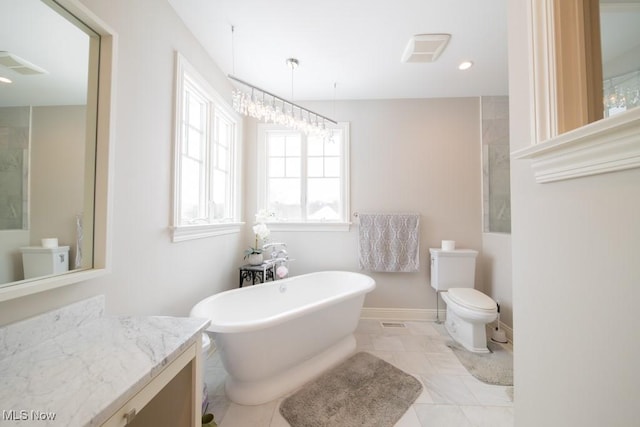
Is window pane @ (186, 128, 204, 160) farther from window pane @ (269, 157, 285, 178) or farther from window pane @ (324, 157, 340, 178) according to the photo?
window pane @ (324, 157, 340, 178)

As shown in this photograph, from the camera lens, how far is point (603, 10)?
27.1 inches

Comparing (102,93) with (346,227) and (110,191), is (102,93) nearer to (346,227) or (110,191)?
(110,191)

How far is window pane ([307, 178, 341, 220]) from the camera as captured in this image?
284cm

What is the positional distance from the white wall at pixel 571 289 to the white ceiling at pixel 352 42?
1.00 metres

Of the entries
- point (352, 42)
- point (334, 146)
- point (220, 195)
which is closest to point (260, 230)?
point (220, 195)

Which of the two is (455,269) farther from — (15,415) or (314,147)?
(15,415)

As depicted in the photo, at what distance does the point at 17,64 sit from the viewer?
30.9 inches

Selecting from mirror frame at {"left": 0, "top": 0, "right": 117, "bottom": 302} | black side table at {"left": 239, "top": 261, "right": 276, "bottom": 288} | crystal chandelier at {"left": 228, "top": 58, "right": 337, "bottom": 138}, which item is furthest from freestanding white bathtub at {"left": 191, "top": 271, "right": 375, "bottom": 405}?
crystal chandelier at {"left": 228, "top": 58, "right": 337, "bottom": 138}

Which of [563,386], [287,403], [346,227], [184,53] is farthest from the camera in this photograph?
[346,227]

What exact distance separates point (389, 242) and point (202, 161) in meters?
2.06

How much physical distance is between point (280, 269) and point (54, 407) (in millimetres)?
1884

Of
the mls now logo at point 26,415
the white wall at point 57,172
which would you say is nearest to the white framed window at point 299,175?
the white wall at point 57,172

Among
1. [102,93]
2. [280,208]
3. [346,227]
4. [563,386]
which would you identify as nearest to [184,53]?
[102,93]

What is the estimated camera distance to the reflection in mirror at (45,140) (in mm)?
773
